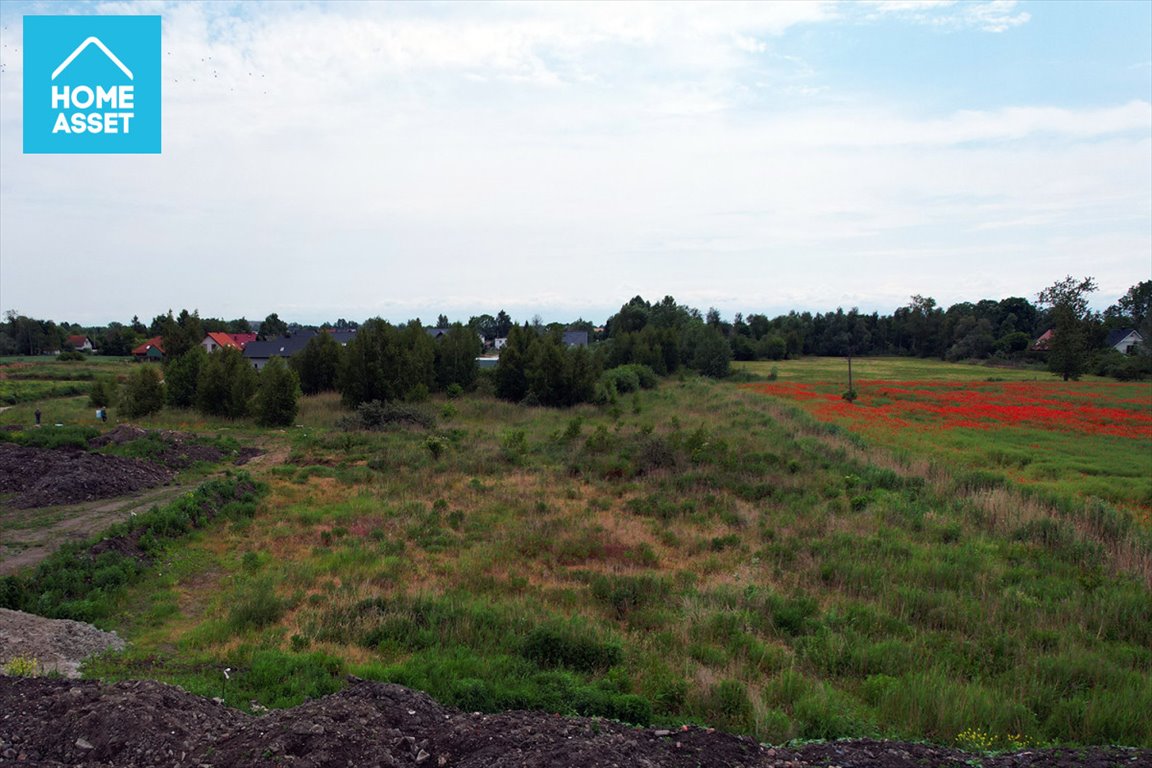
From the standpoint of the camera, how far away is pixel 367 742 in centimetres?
462

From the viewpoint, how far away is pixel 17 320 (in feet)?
262

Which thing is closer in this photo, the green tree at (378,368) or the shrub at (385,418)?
the shrub at (385,418)

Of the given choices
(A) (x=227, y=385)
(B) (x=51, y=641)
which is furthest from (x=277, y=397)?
(B) (x=51, y=641)

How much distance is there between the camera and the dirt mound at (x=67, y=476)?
44.1 feet

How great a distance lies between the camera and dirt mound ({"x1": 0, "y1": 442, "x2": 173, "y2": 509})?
1345 centimetres

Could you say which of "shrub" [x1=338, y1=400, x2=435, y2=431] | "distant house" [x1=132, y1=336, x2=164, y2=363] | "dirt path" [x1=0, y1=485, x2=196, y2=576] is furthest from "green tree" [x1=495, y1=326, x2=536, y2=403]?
"distant house" [x1=132, y1=336, x2=164, y2=363]

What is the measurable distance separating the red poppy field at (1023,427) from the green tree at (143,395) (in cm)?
2806

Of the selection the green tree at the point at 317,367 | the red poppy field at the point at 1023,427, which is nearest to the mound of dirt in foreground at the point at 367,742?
the red poppy field at the point at 1023,427

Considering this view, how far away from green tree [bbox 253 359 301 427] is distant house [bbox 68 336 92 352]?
78.5m

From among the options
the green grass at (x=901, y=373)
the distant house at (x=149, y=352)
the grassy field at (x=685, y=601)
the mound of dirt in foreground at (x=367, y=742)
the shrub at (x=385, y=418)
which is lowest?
the grassy field at (x=685, y=601)

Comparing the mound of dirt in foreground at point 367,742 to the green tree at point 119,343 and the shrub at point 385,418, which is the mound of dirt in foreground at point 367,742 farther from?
the green tree at point 119,343

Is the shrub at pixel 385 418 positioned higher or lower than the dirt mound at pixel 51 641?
higher

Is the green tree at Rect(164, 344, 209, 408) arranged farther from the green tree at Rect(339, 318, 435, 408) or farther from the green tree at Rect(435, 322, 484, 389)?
the green tree at Rect(435, 322, 484, 389)

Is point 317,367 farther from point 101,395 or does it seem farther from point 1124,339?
point 1124,339
